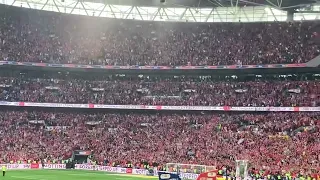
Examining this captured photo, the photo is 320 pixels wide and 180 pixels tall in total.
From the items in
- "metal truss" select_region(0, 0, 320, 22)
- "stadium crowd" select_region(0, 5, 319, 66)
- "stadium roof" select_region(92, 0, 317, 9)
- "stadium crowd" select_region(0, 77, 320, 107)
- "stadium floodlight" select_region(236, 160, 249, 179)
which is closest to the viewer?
"stadium floodlight" select_region(236, 160, 249, 179)

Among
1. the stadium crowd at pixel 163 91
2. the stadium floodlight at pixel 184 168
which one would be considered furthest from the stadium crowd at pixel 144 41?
the stadium floodlight at pixel 184 168

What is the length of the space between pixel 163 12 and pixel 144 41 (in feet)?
28.3

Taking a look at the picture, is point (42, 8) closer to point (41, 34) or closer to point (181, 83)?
point (41, 34)

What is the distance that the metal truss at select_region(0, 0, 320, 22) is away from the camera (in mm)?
73438

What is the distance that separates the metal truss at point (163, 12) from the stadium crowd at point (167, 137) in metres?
19.9

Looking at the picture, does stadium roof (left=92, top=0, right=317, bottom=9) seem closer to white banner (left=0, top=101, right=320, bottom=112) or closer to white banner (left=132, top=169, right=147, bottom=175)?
white banner (left=0, top=101, right=320, bottom=112)

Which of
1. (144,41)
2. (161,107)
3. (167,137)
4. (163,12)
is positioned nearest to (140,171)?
(167,137)

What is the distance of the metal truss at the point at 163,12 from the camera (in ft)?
241

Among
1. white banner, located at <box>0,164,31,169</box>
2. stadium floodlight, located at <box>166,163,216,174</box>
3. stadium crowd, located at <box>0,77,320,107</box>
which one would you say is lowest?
white banner, located at <box>0,164,31,169</box>

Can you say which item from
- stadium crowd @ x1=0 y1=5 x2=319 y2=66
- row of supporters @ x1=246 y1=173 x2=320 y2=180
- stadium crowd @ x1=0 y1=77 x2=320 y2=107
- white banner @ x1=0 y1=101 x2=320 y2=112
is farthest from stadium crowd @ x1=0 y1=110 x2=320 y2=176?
stadium crowd @ x1=0 y1=5 x2=319 y2=66

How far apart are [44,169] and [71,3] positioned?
112 ft

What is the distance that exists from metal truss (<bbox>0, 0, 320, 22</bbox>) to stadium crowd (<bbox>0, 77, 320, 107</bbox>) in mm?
13657

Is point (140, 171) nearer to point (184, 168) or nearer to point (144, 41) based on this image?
point (184, 168)

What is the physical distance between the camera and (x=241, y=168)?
119 ft
